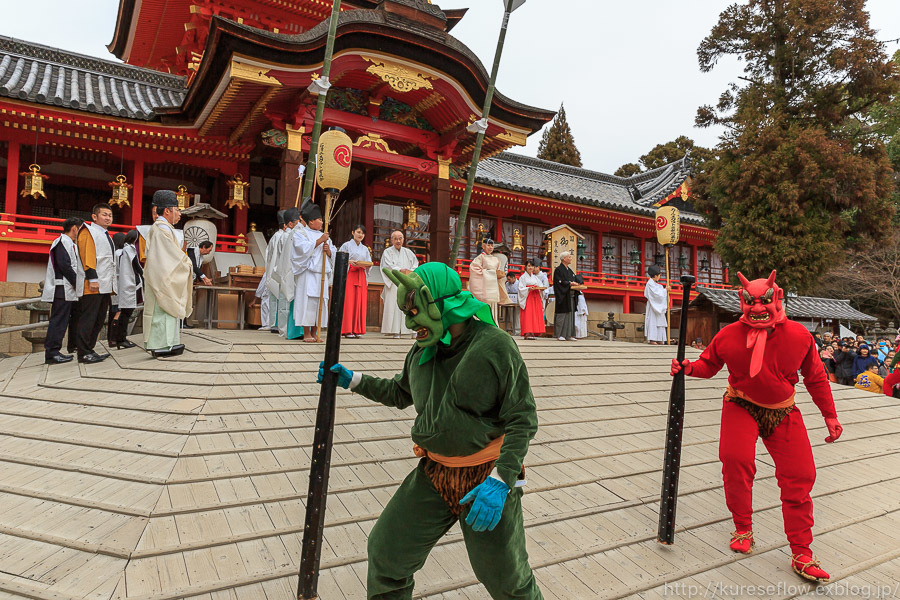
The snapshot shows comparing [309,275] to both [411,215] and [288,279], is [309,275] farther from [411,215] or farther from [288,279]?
[411,215]

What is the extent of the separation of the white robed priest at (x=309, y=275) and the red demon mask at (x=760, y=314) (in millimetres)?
5050

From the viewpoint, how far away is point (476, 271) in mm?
8930

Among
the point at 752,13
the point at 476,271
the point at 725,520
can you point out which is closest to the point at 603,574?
the point at 725,520

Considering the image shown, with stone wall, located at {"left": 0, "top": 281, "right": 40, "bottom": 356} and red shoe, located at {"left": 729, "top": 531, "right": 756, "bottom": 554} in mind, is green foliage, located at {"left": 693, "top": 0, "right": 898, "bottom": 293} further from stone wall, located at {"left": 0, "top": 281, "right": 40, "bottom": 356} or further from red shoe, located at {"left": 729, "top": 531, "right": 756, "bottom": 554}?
stone wall, located at {"left": 0, "top": 281, "right": 40, "bottom": 356}

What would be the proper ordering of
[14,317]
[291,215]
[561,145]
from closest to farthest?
[291,215]
[14,317]
[561,145]

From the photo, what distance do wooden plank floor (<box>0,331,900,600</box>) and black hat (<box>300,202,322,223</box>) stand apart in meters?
2.10

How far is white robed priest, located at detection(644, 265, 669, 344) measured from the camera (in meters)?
11.4

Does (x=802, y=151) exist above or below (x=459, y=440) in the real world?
above

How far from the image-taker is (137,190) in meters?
10.4

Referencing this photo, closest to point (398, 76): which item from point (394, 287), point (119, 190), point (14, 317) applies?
point (394, 287)

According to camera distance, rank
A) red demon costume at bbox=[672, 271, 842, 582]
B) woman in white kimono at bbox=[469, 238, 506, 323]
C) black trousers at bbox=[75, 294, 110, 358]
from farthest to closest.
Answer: woman in white kimono at bbox=[469, 238, 506, 323] < black trousers at bbox=[75, 294, 110, 358] < red demon costume at bbox=[672, 271, 842, 582]

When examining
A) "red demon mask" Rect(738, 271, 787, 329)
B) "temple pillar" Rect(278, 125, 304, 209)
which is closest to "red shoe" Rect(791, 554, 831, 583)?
"red demon mask" Rect(738, 271, 787, 329)

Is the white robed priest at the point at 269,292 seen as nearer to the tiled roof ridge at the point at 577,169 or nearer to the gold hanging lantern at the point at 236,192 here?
the gold hanging lantern at the point at 236,192

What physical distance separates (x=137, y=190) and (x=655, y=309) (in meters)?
10.9
